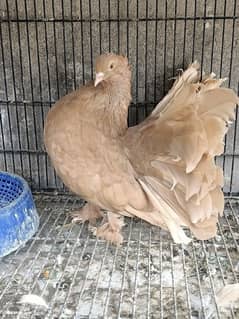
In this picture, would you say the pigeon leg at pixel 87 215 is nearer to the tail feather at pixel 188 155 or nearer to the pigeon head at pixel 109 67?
the tail feather at pixel 188 155

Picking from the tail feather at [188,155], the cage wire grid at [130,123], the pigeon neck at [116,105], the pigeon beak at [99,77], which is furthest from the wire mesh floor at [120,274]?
the pigeon beak at [99,77]

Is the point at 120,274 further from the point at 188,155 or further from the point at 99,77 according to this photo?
the point at 99,77

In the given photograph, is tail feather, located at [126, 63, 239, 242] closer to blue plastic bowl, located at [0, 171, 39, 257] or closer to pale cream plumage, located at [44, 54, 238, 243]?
pale cream plumage, located at [44, 54, 238, 243]

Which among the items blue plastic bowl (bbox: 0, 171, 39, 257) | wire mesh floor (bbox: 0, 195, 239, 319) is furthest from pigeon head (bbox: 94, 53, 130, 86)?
wire mesh floor (bbox: 0, 195, 239, 319)

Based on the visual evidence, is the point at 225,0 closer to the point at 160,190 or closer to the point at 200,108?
the point at 200,108

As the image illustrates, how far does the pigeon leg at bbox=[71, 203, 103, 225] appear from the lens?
5.55 feet

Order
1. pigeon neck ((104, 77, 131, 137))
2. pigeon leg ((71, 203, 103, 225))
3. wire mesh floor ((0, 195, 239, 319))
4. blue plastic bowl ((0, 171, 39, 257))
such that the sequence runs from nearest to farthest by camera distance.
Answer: wire mesh floor ((0, 195, 239, 319))
blue plastic bowl ((0, 171, 39, 257))
pigeon neck ((104, 77, 131, 137))
pigeon leg ((71, 203, 103, 225))

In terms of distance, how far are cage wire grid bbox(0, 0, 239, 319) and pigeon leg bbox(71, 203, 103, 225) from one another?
4 cm

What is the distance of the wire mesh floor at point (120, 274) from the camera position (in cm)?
116

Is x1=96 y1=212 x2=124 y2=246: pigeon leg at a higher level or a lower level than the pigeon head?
lower

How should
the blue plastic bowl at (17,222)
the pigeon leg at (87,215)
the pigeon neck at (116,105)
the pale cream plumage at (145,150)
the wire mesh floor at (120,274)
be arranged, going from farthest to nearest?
the pigeon leg at (87,215), the pigeon neck at (116,105), the blue plastic bowl at (17,222), the pale cream plumage at (145,150), the wire mesh floor at (120,274)

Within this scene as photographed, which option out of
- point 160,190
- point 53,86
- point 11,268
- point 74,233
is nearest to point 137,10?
point 53,86

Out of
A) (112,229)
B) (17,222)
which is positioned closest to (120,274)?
(112,229)

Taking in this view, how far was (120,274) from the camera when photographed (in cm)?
133
